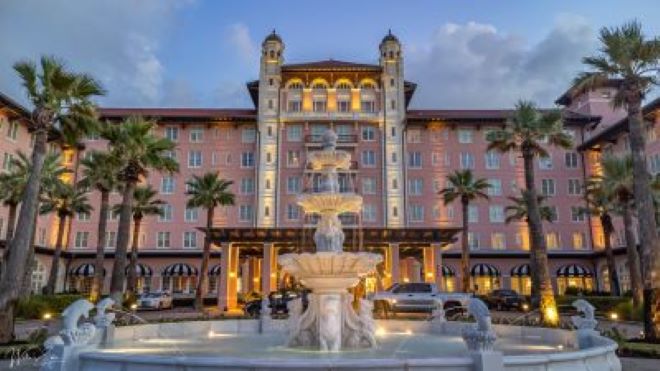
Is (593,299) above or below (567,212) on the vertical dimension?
below

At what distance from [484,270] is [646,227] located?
124 ft

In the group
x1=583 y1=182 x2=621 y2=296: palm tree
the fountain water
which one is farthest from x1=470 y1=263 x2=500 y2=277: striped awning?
the fountain water

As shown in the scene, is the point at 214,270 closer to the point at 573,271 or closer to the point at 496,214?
the point at 496,214

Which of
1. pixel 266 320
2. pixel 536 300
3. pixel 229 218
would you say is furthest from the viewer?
pixel 229 218

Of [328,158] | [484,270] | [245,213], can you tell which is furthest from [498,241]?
[328,158]

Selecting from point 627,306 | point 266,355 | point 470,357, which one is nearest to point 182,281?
point 627,306

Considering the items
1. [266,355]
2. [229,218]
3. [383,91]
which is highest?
[383,91]

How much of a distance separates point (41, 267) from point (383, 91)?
43.5 meters

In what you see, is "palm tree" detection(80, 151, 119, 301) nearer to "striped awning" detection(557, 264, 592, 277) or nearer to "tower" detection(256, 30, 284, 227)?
"tower" detection(256, 30, 284, 227)

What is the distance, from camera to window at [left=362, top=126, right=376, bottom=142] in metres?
59.2

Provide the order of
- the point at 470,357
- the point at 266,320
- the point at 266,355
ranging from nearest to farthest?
the point at 470,357, the point at 266,355, the point at 266,320

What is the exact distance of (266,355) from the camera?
11617 mm

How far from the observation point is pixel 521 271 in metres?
57.3

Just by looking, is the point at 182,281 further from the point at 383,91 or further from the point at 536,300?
the point at 536,300
